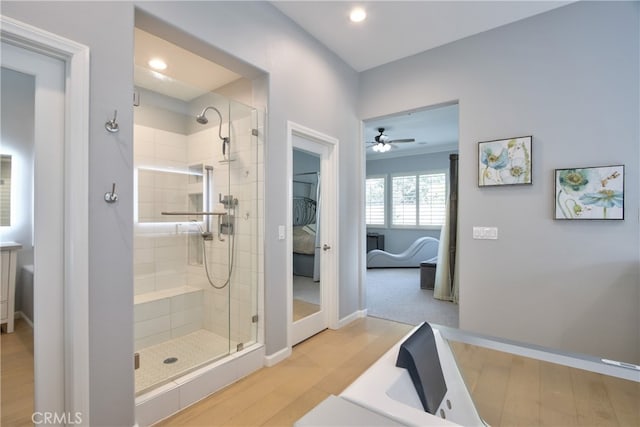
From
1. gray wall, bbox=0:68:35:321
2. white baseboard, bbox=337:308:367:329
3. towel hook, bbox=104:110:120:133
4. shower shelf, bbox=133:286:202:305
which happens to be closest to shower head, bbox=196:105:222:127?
towel hook, bbox=104:110:120:133

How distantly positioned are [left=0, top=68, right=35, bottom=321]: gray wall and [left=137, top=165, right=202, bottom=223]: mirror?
28.1 inches

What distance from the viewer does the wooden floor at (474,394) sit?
1438 millimetres

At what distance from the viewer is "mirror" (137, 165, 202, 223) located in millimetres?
2270

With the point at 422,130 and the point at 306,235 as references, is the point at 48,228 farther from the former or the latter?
the point at 422,130

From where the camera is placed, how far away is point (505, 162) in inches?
111

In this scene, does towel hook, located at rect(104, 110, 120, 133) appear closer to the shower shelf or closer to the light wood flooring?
the shower shelf

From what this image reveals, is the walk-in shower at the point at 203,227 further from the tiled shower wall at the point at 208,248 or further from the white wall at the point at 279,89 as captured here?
the white wall at the point at 279,89

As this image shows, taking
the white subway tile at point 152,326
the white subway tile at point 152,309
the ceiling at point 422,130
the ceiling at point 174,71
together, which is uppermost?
the ceiling at point 422,130

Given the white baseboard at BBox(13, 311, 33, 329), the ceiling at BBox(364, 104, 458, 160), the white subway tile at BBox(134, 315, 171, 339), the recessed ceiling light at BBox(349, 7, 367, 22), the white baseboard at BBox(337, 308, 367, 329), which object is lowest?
the white baseboard at BBox(337, 308, 367, 329)

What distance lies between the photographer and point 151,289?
2426 millimetres

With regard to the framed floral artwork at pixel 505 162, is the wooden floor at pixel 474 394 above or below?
below

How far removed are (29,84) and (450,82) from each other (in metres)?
3.39

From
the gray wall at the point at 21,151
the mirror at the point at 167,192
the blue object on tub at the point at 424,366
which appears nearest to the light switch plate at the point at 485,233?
the blue object on tub at the point at 424,366

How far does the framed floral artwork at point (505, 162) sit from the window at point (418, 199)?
457 cm
